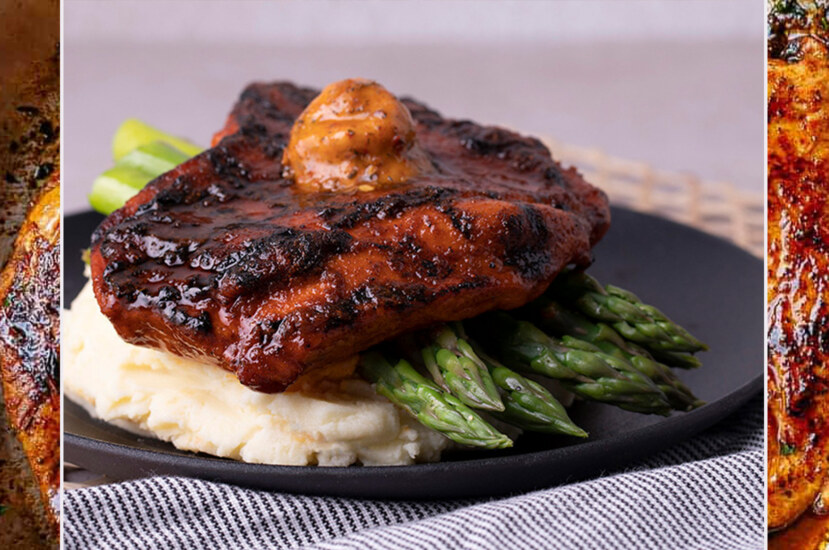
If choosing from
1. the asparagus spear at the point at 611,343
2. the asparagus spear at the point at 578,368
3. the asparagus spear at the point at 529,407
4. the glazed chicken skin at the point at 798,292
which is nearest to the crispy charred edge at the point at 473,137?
the asparagus spear at the point at 611,343

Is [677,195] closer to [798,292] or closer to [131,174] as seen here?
[131,174]

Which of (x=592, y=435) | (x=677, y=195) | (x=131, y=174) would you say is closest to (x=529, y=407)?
(x=592, y=435)

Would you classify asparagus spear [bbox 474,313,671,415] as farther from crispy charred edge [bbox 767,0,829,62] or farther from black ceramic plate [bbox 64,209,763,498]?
crispy charred edge [bbox 767,0,829,62]

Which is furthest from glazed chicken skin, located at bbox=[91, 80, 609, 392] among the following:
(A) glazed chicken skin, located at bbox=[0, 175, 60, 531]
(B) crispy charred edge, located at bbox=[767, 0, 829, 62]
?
(B) crispy charred edge, located at bbox=[767, 0, 829, 62]

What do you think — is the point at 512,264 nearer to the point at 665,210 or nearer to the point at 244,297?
the point at 244,297

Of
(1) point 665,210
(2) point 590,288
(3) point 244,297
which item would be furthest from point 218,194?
(1) point 665,210

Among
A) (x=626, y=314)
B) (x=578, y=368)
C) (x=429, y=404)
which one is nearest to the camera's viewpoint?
(x=429, y=404)
